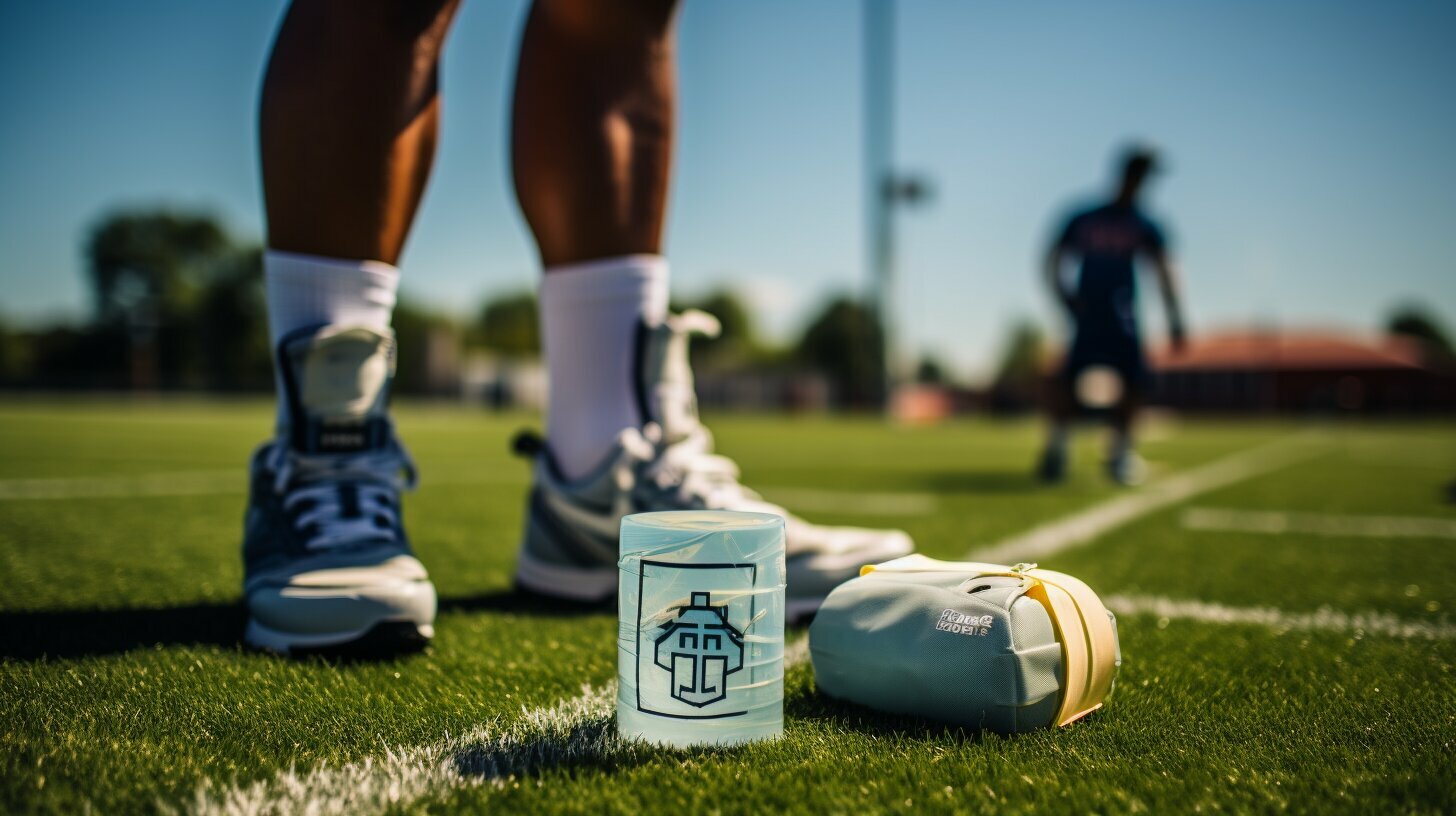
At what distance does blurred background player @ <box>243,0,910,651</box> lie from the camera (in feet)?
4.98

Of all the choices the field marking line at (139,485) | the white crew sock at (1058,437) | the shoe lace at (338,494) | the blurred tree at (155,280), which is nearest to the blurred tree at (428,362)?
the blurred tree at (155,280)

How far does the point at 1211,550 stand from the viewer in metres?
2.69

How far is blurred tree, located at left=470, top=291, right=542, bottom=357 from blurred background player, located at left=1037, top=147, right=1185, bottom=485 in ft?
243

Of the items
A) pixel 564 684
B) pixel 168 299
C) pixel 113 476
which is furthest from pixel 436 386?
pixel 564 684

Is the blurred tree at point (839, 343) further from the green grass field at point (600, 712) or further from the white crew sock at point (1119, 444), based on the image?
the green grass field at point (600, 712)

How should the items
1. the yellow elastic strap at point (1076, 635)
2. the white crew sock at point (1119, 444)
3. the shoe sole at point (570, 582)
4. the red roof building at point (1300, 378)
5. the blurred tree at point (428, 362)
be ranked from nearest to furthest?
the yellow elastic strap at point (1076, 635) → the shoe sole at point (570, 582) → the white crew sock at point (1119, 444) → the red roof building at point (1300, 378) → the blurred tree at point (428, 362)

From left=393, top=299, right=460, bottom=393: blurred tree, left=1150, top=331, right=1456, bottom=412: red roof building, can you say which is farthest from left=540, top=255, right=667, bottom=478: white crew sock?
left=393, top=299, right=460, bottom=393: blurred tree

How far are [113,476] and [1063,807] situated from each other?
189 inches

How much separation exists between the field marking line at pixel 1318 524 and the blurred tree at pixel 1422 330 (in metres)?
88.4

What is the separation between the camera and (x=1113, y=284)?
230 inches

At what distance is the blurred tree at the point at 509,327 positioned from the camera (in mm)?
80062

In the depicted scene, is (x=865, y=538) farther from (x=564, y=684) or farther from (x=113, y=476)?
(x=113, y=476)

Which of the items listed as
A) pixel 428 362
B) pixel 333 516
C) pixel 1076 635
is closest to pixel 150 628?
pixel 333 516

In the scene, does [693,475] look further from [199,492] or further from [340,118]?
[199,492]
